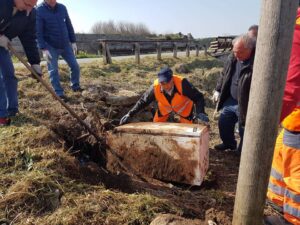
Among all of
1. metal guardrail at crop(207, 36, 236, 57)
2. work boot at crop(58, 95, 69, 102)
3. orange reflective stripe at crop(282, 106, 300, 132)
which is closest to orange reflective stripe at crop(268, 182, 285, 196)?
orange reflective stripe at crop(282, 106, 300, 132)

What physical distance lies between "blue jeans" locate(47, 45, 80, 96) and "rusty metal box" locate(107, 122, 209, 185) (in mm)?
2340

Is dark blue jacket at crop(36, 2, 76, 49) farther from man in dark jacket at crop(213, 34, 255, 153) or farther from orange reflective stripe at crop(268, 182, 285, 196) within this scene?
orange reflective stripe at crop(268, 182, 285, 196)

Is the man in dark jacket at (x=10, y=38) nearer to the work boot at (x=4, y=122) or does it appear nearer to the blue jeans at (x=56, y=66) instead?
the work boot at (x=4, y=122)

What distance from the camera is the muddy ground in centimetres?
278

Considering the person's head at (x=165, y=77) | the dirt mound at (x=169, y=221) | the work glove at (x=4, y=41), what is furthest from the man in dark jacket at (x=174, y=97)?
the dirt mound at (x=169, y=221)

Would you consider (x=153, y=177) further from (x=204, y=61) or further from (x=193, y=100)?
(x=204, y=61)

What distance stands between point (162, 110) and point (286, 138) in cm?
251

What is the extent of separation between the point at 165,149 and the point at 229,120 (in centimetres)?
166

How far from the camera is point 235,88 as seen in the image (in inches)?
179

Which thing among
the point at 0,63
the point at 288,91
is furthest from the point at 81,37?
the point at 288,91

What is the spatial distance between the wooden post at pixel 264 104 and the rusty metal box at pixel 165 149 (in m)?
1.15

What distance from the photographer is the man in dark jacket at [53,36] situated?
5711 millimetres

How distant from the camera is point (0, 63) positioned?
14.5 ft

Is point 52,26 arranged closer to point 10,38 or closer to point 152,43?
point 10,38
